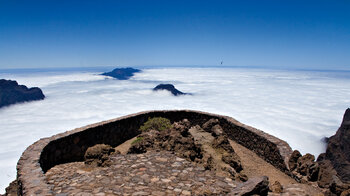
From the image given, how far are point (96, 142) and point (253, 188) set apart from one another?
6.30 m

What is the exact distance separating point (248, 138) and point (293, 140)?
3539 inches

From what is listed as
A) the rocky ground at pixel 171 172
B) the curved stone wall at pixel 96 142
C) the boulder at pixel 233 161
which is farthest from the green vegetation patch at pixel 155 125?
the boulder at pixel 233 161

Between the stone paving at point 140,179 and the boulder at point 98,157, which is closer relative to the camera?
the stone paving at point 140,179

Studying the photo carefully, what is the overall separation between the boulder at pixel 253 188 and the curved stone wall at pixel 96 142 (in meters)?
3.03

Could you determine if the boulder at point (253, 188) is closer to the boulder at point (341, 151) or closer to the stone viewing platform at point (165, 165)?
the stone viewing platform at point (165, 165)

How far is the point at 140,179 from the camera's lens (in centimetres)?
499

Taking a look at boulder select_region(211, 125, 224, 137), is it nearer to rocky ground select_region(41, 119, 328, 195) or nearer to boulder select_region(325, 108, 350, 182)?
rocky ground select_region(41, 119, 328, 195)

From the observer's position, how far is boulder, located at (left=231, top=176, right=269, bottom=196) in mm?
4059

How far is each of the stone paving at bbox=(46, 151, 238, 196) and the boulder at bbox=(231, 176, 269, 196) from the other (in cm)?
41

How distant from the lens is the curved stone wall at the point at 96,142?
4.97 m

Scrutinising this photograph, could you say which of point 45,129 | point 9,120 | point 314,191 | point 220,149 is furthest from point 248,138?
point 9,120

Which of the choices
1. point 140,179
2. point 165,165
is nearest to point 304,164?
point 165,165

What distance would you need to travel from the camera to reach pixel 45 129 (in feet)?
354

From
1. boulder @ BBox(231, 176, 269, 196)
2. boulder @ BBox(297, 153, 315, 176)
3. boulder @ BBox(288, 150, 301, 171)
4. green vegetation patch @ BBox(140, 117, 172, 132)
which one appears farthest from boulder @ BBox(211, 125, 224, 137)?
boulder @ BBox(231, 176, 269, 196)
